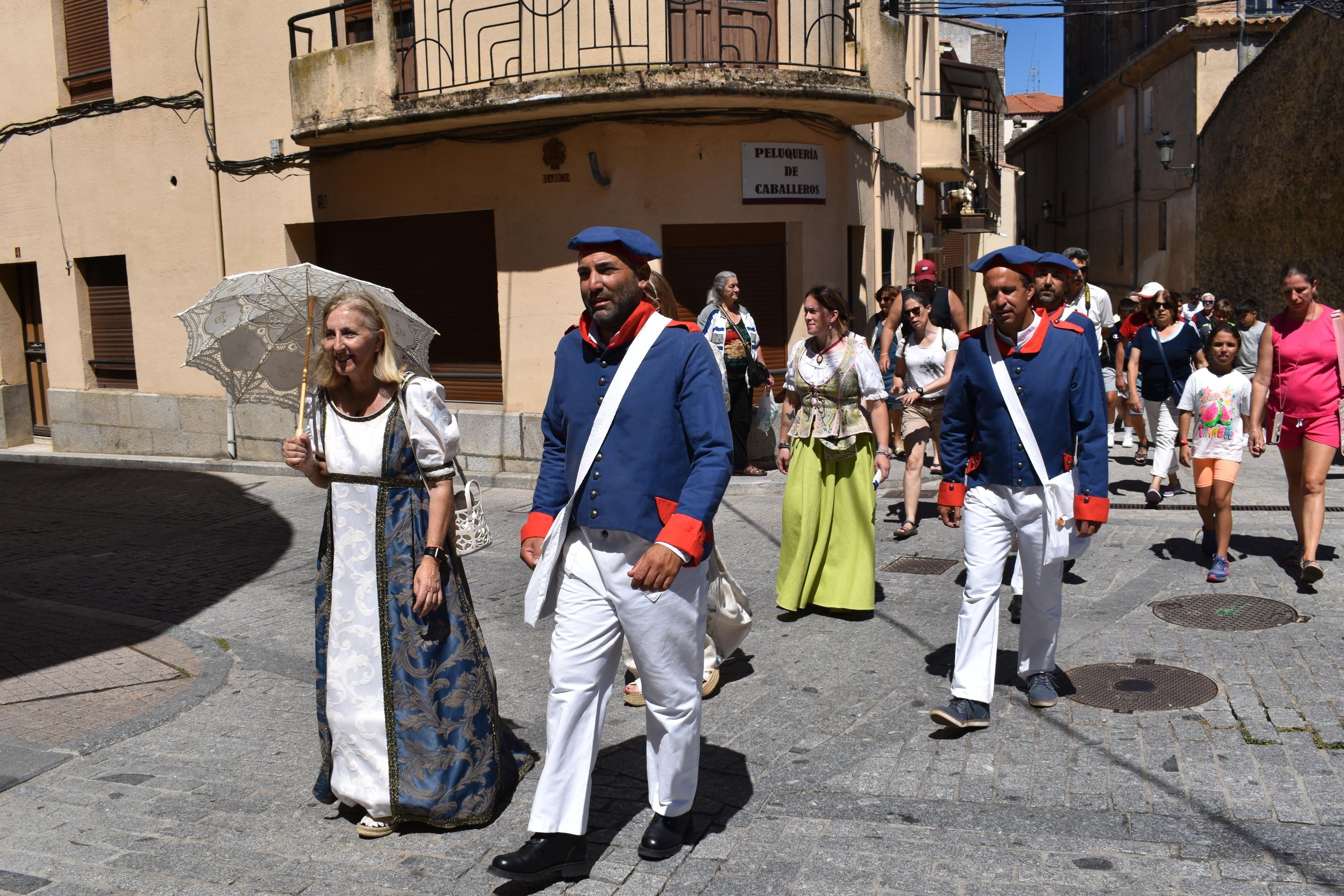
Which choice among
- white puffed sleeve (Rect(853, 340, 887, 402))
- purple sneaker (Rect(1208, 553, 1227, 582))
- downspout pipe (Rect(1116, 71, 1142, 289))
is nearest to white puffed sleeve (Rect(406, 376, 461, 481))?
white puffed sleeve (Rect(853, 340, 887, 402))

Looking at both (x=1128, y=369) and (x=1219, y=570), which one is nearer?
(x=1219, y=570)

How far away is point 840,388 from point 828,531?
79 cm

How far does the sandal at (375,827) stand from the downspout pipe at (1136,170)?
30.4 metres

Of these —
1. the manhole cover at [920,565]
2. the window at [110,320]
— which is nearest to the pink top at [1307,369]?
the manhole cover at [920,565]

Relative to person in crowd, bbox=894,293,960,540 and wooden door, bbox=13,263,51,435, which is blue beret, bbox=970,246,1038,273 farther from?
wooden door, bbox=13,263,51,435

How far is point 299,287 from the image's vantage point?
4.46 m

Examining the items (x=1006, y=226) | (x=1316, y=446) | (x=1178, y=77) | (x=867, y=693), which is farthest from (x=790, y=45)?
(x=1006, y=226)

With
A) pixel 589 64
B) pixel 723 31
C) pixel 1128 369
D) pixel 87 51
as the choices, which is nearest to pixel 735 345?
pixel 589 64

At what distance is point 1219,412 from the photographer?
764 cm

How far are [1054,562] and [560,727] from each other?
232 cm

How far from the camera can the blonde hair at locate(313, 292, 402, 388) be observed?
414 centimetres

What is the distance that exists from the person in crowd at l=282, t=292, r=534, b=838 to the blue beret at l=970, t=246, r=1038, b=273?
84.5 inches

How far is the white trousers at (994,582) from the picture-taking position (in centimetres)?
491

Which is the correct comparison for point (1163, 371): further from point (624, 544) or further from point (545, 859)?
point (545, 859)
